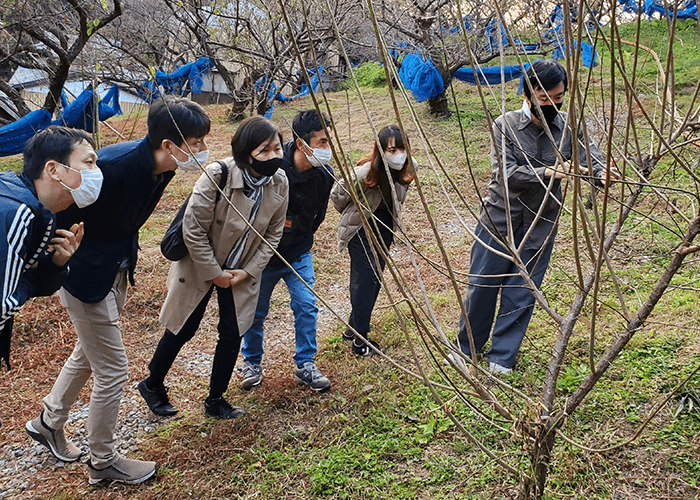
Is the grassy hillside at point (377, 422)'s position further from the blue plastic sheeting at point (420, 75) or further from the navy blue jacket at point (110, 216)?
the blue plastic sheeting at point (420, 75)

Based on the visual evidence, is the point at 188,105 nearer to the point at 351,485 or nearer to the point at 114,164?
the point at 114,164

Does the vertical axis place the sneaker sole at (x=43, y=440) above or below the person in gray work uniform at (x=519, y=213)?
below

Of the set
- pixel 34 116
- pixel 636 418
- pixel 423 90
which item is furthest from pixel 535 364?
pixel 423 90

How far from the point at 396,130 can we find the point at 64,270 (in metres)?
1.93

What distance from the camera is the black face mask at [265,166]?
282 centimetres

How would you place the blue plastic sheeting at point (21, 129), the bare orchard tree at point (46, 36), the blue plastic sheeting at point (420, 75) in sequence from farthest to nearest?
1. the blue plastic sheeting at point (420, 75)
2. the bare orchard tree at point (46, 36)
3. the blue plastic sheeting at point (21, 129)

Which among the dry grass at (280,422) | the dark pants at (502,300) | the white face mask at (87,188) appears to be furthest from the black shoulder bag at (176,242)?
the dark pants at (502,300)

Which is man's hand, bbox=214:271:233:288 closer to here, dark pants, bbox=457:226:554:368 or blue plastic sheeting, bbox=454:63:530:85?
dark pants, bbox=457:226:554:368

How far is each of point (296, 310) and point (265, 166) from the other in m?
0.97

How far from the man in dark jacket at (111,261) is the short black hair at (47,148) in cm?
24

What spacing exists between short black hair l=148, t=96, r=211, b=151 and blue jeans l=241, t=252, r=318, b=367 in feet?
3.45

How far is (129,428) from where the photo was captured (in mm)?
3193

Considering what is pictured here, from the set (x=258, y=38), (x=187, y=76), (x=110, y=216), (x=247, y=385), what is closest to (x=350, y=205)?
(x=247, y=385)

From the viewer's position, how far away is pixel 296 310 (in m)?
3.41
